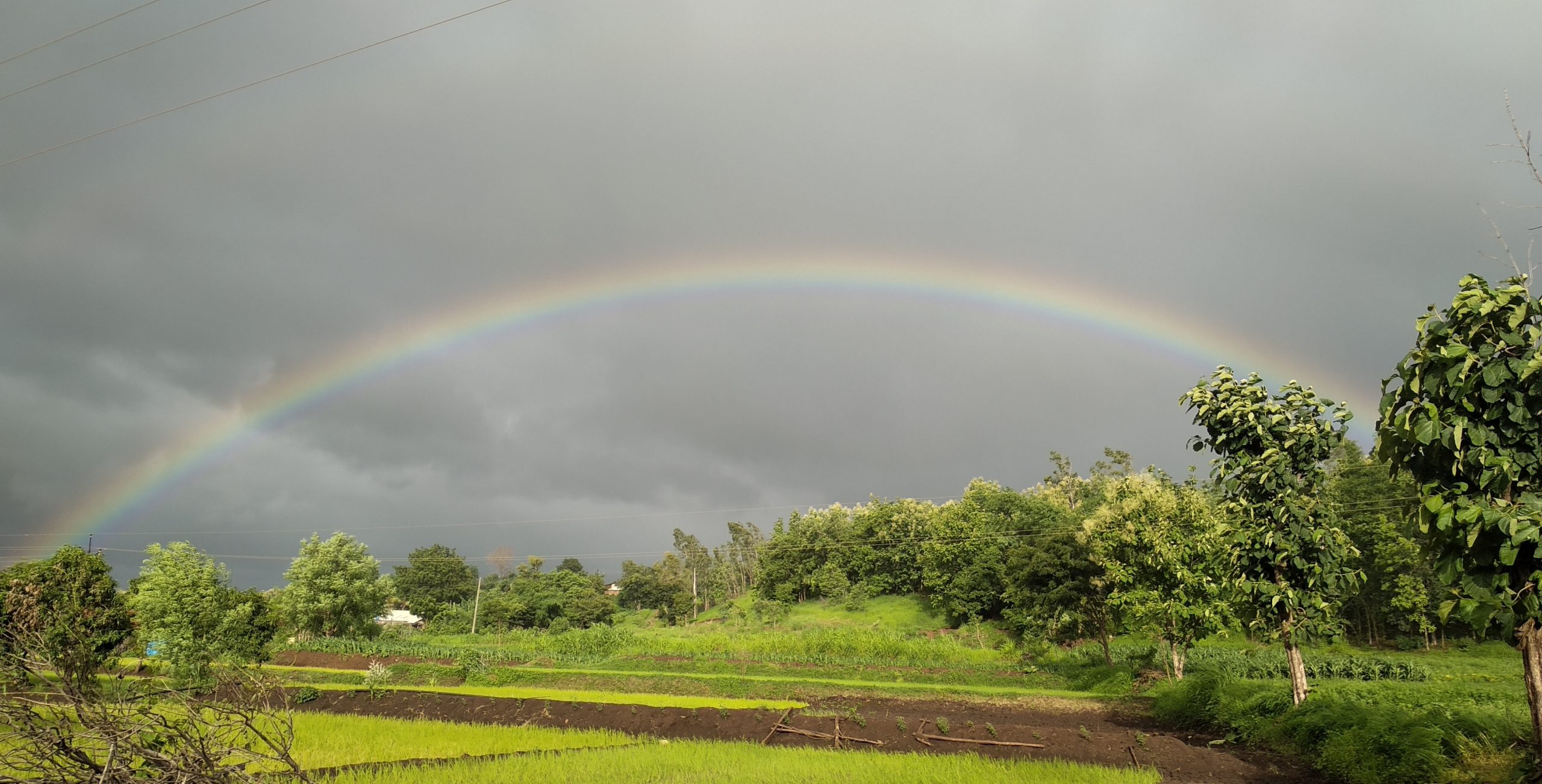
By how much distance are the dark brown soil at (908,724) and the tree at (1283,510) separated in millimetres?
2814

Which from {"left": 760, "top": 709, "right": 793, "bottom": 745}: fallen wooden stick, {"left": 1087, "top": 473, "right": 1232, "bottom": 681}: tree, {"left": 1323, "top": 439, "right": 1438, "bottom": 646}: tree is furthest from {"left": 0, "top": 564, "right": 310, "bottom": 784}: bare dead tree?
{"left": 1323, "top": 439, "right": 1438, "bottom": 646}: tree

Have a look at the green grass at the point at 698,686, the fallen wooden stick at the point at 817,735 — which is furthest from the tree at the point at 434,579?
the fallen wooden stick at the point at 817,735

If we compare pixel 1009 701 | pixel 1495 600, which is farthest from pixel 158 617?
pixel 1495 600

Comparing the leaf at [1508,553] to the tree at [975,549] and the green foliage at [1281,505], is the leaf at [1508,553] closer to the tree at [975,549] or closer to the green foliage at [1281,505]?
the green foliage at [1281,505]

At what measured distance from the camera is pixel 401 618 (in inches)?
5007

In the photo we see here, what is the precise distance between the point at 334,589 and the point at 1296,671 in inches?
2431

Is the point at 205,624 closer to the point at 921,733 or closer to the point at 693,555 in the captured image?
the point at 921,733

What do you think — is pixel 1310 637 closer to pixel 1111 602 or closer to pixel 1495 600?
pixel 1495 600

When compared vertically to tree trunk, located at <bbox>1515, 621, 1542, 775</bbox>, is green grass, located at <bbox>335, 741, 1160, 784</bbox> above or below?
Result: below

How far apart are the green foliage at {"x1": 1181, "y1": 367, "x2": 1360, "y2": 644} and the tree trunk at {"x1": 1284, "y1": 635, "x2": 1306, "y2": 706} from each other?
15cm

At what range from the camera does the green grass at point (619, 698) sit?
1005 inches

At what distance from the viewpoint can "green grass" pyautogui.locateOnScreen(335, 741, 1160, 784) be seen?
14.2m

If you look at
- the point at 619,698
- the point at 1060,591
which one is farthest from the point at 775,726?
the point at 1060,591

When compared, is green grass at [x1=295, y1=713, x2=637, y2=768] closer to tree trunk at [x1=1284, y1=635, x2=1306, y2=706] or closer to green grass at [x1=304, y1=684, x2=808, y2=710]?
green grass at [x1=304, y1=684, x2=808, y2=710]
